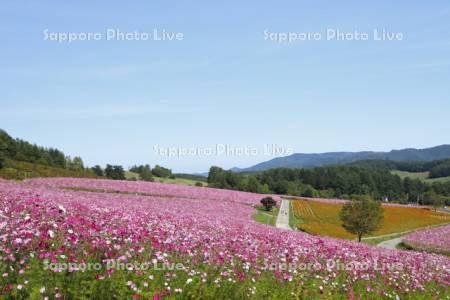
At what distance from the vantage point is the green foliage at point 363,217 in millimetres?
40375

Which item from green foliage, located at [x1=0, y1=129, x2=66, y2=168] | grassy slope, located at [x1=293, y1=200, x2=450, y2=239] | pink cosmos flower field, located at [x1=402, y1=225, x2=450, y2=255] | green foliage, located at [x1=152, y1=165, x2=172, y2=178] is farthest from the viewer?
green foliage, located at [x1=152, y1=165, x2=172, y2=178]

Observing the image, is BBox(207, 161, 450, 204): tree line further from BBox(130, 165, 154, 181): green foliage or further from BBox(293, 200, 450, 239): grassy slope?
BBox(293, 200, 450, 239): grassy slope

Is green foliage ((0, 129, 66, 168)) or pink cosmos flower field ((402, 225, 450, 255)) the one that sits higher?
green foliage ((0, 129, 66, 168))

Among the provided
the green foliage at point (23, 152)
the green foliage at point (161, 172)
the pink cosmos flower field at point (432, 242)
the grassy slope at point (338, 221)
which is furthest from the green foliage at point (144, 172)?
the pink cosmos flower field at point (432, 242)

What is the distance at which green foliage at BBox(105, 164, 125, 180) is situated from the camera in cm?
10725

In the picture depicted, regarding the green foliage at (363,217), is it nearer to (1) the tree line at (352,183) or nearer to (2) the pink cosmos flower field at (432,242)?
(2) the pink cosmos flower field at (432,242)

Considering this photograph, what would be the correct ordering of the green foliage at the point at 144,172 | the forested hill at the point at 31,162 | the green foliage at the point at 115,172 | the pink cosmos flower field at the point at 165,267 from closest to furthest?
the pink cosmos flower field at the point at 165,267, the forested hill at the point at 31,162, the green foliage at the point at 115,172, the green foliage at the point at 144,172

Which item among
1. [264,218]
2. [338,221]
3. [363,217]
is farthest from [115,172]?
[363,217]

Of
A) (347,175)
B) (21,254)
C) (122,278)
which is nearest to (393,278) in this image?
→ (122,278)

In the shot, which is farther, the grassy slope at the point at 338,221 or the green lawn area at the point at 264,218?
the grassy slope at the point at 338,221

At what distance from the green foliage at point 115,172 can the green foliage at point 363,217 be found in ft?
248

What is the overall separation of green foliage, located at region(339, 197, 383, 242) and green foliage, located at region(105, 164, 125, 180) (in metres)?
75.5

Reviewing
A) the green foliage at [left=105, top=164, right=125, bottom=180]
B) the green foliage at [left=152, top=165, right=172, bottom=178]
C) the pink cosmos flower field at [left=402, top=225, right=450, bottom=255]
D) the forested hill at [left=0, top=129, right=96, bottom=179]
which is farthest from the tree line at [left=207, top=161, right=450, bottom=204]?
the pink cosmos flower field at [left=402, top=225, right=450, bottom=255]

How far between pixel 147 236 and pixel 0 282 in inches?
135
